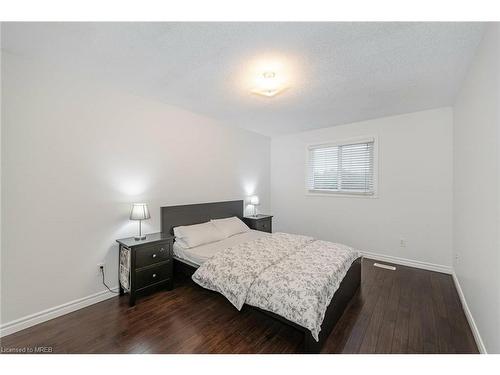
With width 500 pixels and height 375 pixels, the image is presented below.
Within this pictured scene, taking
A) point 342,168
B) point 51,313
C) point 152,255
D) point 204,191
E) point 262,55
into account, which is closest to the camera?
point 262,55

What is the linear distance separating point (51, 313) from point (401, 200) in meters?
4.87

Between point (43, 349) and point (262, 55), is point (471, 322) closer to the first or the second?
point (262, 55)

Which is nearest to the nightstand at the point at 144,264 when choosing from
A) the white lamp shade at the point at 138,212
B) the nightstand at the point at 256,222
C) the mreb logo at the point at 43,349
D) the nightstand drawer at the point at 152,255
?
the nightstand drawer at the point at 152,255

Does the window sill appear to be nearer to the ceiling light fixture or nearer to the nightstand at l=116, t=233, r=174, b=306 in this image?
the ceiling light fixture

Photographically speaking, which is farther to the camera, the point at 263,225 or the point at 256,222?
the point at 263,225

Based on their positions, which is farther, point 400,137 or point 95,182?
point 400,137

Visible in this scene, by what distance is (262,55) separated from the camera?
180cm

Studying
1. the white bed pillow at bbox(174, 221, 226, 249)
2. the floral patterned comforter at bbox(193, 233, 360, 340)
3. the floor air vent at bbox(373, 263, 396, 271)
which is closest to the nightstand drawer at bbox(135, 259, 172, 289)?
the white bed pillow at bbox(174, 221, 226, 249)

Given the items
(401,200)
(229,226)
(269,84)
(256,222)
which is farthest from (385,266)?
(269,84)

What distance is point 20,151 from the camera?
186 centimetres

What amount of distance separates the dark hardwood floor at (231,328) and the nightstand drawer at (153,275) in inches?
7.7
